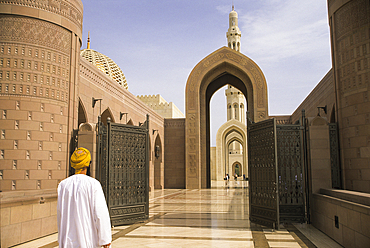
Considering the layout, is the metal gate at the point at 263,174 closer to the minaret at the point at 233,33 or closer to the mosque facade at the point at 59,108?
the mosque facade at the point at 59,108

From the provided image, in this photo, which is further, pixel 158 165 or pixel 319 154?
pixel 158 165

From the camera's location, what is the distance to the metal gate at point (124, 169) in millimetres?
5973

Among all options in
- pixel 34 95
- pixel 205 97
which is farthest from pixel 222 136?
pixel 34 95

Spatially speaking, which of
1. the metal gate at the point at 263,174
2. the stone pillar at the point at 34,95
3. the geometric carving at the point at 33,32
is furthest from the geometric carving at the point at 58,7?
the metal gate at the point at 263,174

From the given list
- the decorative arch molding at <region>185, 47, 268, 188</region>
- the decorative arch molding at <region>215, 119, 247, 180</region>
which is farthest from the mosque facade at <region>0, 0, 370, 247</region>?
the decorative arch molding at <region>215, 119, 247, 180</region>

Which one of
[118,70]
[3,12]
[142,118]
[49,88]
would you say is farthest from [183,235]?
[118,70]

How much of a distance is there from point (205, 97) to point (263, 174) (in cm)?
1171

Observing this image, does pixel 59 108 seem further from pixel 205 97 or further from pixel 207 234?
pixel 205 97

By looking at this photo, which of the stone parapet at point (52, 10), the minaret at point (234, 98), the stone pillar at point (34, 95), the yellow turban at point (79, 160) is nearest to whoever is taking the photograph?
the yellow turban at point (79, 160)

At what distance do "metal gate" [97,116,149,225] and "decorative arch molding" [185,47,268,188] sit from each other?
9443 millimetres

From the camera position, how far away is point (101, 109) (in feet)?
32.5

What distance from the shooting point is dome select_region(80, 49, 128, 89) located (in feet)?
47.4

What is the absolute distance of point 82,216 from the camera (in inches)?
81.4

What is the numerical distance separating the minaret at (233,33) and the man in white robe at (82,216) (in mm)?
32189
